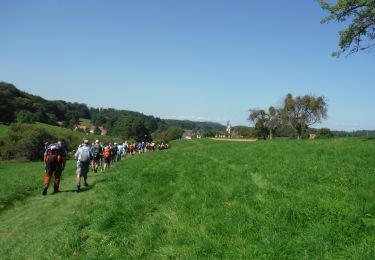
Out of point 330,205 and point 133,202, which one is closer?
point 330,205

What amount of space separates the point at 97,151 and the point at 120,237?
619 inches

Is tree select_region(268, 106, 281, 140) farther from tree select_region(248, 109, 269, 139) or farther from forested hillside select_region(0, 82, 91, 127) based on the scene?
forested hillside select_region(0, 82, 91, 127)

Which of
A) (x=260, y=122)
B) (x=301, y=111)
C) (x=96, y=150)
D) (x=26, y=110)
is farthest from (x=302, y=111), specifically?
(x=26, y=110)

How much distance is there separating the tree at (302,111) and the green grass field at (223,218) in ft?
199

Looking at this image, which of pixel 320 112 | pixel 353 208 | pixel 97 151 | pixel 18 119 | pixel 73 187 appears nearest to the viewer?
pixel 353 208

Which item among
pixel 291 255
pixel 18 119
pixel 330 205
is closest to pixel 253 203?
pixel 330 205

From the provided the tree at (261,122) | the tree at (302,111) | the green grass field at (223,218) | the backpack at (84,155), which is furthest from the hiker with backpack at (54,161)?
the tree at (261,122)

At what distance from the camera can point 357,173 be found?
29.2 ft

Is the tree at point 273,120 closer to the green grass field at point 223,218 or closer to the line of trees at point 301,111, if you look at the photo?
the line of trees at point 301,111

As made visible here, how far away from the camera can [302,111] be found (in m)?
71.2

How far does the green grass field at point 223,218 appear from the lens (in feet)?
17.5

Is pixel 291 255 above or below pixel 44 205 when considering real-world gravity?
above

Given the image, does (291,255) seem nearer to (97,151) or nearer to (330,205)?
(330,205)

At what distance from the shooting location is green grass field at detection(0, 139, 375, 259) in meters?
5.35
